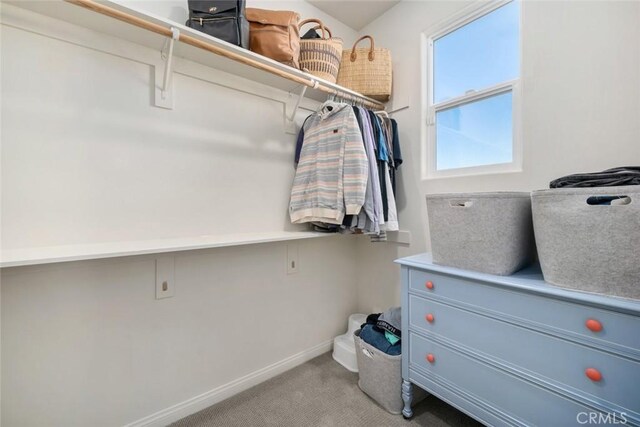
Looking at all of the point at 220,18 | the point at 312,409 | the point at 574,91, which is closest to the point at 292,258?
the point at 312,409

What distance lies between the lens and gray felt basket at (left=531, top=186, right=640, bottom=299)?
2.56 feet

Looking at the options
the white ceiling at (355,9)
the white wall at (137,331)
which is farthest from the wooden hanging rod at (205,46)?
the white wall at (137,331)

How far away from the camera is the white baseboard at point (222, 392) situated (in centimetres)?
133

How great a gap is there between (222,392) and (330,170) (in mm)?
1425

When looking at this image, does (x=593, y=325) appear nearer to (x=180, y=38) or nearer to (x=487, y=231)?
(x=487, y=231)

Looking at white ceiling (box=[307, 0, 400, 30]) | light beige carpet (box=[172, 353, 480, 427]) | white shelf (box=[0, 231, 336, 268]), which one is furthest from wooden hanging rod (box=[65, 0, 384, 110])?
light beige carpet (box=[172, 353, 480, 427])

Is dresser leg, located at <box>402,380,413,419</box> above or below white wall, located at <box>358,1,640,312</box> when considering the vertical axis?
below

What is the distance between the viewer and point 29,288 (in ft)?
3.47

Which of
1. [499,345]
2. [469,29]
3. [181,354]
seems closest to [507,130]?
[469,29]

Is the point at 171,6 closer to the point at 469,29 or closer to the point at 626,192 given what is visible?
→ the point at 469,29

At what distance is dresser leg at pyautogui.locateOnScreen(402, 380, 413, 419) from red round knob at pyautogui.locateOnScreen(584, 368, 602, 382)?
75 cm

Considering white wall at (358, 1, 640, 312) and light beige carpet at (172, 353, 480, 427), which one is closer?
white wall at (358, 1, 640, 312)

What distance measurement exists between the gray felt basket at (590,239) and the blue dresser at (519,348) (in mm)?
52

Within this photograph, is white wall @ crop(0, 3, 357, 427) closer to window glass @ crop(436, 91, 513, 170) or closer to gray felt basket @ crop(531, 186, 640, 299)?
window glass @ crop(436, 91, 513, 170)
